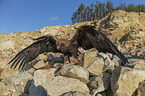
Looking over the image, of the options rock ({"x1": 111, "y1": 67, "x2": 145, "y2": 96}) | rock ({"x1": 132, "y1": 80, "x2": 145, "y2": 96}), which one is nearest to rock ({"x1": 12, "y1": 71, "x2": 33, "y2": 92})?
rock ({"x1": 111, "y1": 67, "x2": 145, "y2": 96})

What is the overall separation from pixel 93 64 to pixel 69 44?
1182 mm

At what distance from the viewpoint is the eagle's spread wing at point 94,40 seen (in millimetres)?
2550

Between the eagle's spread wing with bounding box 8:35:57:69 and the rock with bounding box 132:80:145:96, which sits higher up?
the eagle's spread wing with bounding box 8:35:57:69

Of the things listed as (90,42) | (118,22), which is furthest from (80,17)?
(90,42)

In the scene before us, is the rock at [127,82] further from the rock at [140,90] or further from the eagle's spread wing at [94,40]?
the eagle's spread wing at [94,40]

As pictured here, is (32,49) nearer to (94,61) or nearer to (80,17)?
(94,61)

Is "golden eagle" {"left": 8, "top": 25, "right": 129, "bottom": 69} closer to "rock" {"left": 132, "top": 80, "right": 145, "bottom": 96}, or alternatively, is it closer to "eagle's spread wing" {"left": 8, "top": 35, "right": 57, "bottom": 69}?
"eagle's spread wing" {"left": 8, "top": 35, "right": 57, "bottom": 69}

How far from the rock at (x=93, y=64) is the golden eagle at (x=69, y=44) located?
359 mm

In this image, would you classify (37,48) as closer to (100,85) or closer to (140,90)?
(100,85)

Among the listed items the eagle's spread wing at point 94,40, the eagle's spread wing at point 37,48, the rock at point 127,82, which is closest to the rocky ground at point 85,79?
the rock at point 127,82

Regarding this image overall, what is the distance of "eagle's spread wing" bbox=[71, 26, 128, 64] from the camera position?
8.36ft

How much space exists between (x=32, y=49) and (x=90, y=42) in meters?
2.35

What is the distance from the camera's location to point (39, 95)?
2332 millimetres

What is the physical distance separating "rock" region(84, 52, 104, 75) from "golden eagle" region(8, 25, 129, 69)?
36cm
